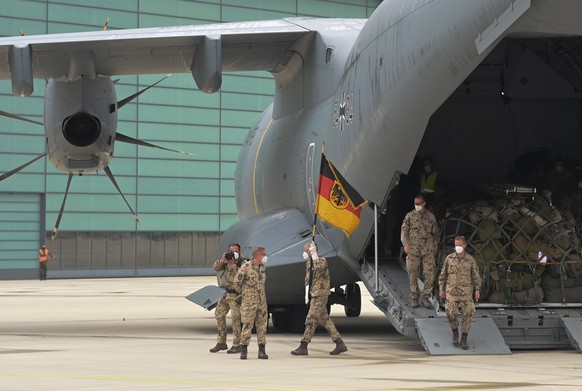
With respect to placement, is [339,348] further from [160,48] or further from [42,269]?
[42,269]

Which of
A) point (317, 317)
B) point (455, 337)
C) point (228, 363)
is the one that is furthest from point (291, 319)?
point (228, 363)

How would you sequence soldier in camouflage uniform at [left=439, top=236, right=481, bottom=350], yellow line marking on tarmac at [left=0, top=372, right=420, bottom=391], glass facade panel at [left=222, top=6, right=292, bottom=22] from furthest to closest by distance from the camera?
1. glass facade panel at [left=222, top=6, right=292, bottom=22]
2. soldier in camouflage uniform at [left=439, top=236, right=481, bottom=350]
3. yellow line marking on tarmac at [left=0, top=372, right=420, bottom=391]

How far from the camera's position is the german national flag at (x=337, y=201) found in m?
14.7

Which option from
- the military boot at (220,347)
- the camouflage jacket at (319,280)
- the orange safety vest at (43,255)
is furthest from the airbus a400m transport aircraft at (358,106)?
the orange safety vest at (43,255)

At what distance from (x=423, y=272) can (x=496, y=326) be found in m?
1.19

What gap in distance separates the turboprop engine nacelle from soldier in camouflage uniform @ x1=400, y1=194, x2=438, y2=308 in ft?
19.0

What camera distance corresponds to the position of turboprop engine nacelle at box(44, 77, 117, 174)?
17000mm

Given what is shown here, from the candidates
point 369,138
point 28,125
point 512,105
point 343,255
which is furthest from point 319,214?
point 28,125

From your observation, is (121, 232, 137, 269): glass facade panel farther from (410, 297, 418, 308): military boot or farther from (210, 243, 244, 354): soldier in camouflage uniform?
(410, 297, 418, 308): military boot

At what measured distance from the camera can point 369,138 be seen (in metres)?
13.9

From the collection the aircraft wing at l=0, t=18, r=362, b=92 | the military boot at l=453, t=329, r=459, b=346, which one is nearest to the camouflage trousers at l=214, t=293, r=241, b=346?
the military boot at l=453, t=329, r=459, b=346

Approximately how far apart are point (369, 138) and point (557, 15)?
330 cm

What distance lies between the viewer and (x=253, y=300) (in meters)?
12.7

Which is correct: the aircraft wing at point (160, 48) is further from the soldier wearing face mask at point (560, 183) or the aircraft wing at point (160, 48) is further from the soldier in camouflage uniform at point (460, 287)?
the soldier in camouflage uniform at point (460, 287)
